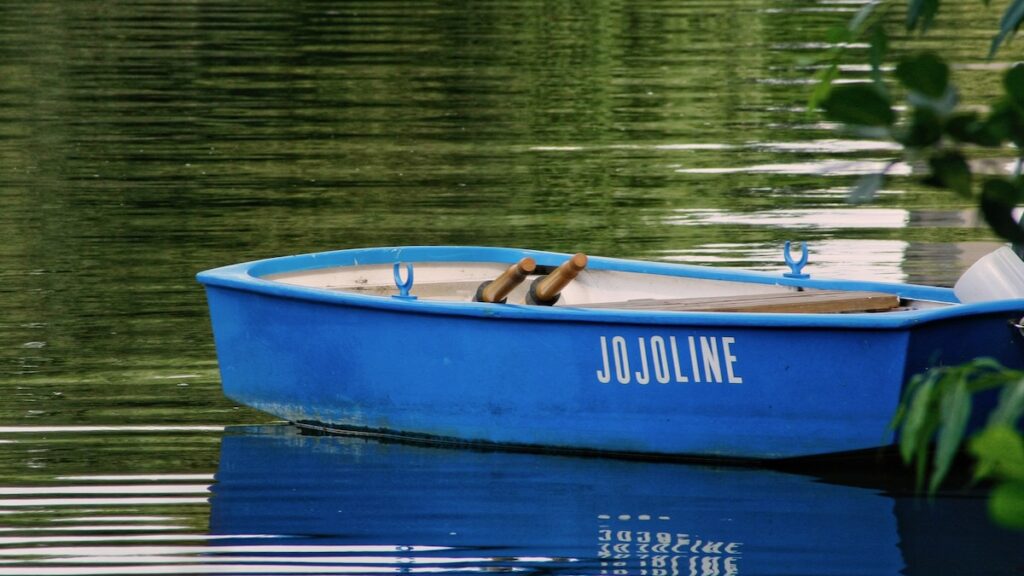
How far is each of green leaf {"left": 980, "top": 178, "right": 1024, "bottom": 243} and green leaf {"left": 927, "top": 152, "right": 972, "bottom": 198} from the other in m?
0.02

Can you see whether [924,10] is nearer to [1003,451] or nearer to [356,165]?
[1003,451]

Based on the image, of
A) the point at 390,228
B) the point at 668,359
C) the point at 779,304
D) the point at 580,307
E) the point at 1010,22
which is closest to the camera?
the point at 1010,22

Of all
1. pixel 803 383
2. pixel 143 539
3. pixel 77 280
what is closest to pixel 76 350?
pixel 77 280

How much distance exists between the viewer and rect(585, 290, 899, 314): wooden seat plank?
7.03 meters

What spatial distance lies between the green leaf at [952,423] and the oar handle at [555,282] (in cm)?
534

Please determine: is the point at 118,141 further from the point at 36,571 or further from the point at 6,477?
the point at 36,571

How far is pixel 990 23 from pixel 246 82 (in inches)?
520

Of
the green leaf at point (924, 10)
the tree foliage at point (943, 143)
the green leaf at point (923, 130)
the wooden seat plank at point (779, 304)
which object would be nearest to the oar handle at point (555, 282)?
the wooden seat plank at point (779, 304)

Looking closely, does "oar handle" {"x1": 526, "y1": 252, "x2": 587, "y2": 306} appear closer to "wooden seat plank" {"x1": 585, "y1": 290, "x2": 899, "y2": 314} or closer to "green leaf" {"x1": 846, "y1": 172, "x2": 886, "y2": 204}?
"wooden seat plank" {"x1": 585, "y1": 290, "x2": 899, "y2": 314}

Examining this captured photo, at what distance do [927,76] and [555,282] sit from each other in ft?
18.5

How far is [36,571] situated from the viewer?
18.4 ft

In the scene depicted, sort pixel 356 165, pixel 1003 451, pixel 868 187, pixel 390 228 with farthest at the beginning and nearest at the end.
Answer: pixel 356 165 → pixel 390 228 → pixel 868 187 → pixel 1003 451

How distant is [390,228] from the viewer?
501 inches

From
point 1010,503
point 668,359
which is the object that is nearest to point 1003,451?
point 1010,503
